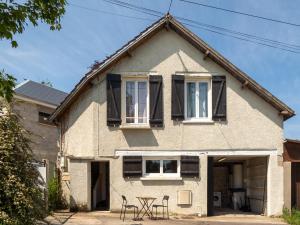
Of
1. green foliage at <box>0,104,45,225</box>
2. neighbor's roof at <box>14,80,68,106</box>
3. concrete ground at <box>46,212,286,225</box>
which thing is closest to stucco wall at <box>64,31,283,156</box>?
concrete ground at <box>46,212,286,225</box>

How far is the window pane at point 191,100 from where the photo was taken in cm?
1819

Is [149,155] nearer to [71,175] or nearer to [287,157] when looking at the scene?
[71,175]

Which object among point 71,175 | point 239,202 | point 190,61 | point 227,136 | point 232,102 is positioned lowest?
point 239,202

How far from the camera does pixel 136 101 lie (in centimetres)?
1802

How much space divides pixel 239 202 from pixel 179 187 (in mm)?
5078

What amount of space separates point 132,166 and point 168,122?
231cm

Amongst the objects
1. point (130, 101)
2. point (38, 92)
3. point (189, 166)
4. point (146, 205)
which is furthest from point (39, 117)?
point (189, 166)

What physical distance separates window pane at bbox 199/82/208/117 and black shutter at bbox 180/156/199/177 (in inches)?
75.6

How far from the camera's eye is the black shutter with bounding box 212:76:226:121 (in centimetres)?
1792

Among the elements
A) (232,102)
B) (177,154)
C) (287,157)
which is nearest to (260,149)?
(287,157)

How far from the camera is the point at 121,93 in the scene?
17859mm

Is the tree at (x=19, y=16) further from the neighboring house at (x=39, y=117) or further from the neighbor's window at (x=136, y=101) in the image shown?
the neighboring house at (x=39, y=117)

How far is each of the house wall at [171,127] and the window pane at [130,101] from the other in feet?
1.84

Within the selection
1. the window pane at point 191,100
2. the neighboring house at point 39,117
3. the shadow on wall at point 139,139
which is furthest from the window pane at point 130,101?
the neighboring house at point 39,117
